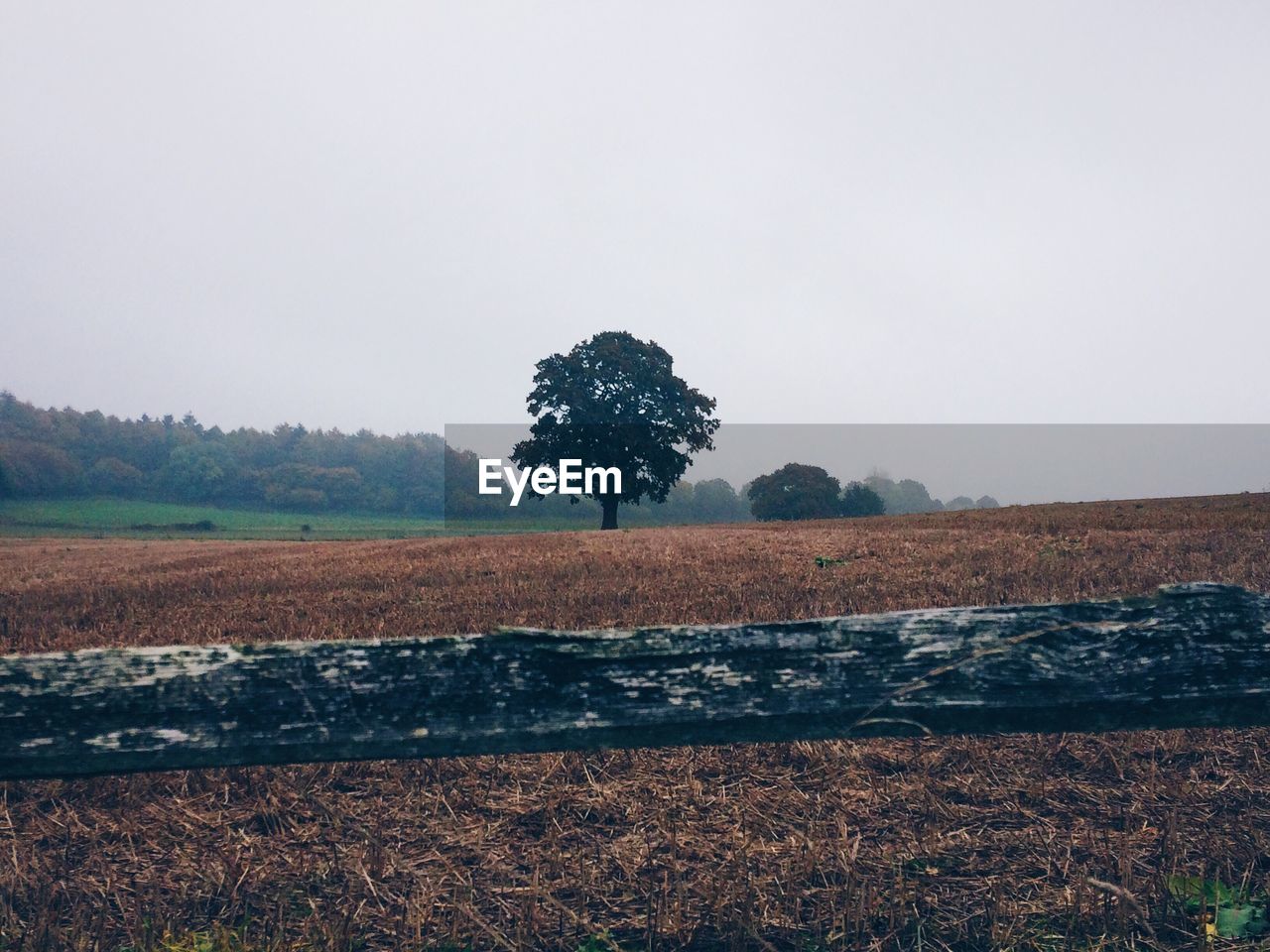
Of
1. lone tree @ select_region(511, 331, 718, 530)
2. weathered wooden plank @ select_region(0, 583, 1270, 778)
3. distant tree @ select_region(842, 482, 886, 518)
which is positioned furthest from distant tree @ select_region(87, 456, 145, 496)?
weathered wooden plank @ select_region(0, 583, 1270, 778)

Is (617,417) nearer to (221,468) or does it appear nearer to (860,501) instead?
(860,501)

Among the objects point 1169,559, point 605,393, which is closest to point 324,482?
point 605,393

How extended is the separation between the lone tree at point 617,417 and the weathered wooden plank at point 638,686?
30.8 meters

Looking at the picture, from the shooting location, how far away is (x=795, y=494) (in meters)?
49.2

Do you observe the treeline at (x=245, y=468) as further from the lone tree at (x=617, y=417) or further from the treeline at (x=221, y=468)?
the lone tree at (x=617, y=417)

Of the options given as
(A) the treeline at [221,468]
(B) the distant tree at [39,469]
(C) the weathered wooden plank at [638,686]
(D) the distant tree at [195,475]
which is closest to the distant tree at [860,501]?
(A) the treeline at [221,468]

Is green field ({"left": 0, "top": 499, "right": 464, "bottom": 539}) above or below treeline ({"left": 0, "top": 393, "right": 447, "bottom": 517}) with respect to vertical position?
below

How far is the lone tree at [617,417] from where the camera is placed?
108 ft

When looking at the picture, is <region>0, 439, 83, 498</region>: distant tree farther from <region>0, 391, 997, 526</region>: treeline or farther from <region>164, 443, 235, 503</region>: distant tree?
<region>164, 443, 235, 503</region>: distant tree

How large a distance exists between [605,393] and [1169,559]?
2720 centimetres

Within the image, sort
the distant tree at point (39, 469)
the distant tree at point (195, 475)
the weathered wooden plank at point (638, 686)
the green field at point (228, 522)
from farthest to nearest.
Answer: the distant tree at point (195, 475) → the distant tree at point (39, 469) → the green field at point (228, 522) → the weathered wooden plank at point (638, 686)

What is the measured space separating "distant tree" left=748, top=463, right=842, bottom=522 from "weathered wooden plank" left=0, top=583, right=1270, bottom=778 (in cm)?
4723

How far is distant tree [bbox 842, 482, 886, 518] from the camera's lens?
5506 cm

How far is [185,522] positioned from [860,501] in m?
58.4
